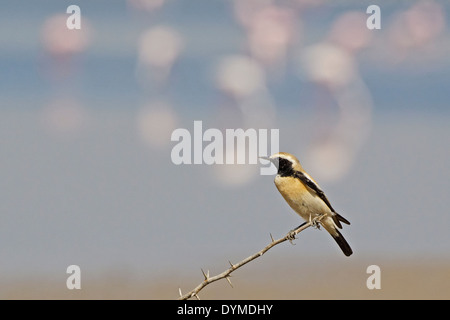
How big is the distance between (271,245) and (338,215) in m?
4.63

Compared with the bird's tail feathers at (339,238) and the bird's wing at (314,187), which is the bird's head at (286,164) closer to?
the bird's wing at (314,187)

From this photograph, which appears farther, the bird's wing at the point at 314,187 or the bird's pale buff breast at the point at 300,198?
the bird's pale buff breast at the point at 300,198

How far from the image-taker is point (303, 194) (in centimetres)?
1062

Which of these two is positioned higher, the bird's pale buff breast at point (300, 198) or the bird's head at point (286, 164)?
the bird's head at point (286, 164)

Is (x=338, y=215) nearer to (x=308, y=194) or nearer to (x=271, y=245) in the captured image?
(x=308, y=194)

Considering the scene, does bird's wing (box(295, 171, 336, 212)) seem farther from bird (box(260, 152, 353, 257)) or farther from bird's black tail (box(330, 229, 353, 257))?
bird's black tail (box(330, 229, 353, 257))

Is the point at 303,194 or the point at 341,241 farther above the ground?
the point at 303,194

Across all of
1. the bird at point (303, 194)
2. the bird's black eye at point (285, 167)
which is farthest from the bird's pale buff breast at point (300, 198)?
the bird's black eye at point (285, 167)

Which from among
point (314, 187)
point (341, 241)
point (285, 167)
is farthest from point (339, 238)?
point (285, 167)

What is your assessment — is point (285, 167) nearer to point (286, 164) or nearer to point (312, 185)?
point (286, 164)

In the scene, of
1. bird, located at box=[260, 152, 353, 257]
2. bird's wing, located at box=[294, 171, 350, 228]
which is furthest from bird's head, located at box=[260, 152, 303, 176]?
bird's wing, located at box=[294, 171, 350, 228]

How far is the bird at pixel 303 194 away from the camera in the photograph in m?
10.5

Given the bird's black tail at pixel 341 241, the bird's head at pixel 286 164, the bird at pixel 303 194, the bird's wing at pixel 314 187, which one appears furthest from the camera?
the bird's head at pixel 286 164
